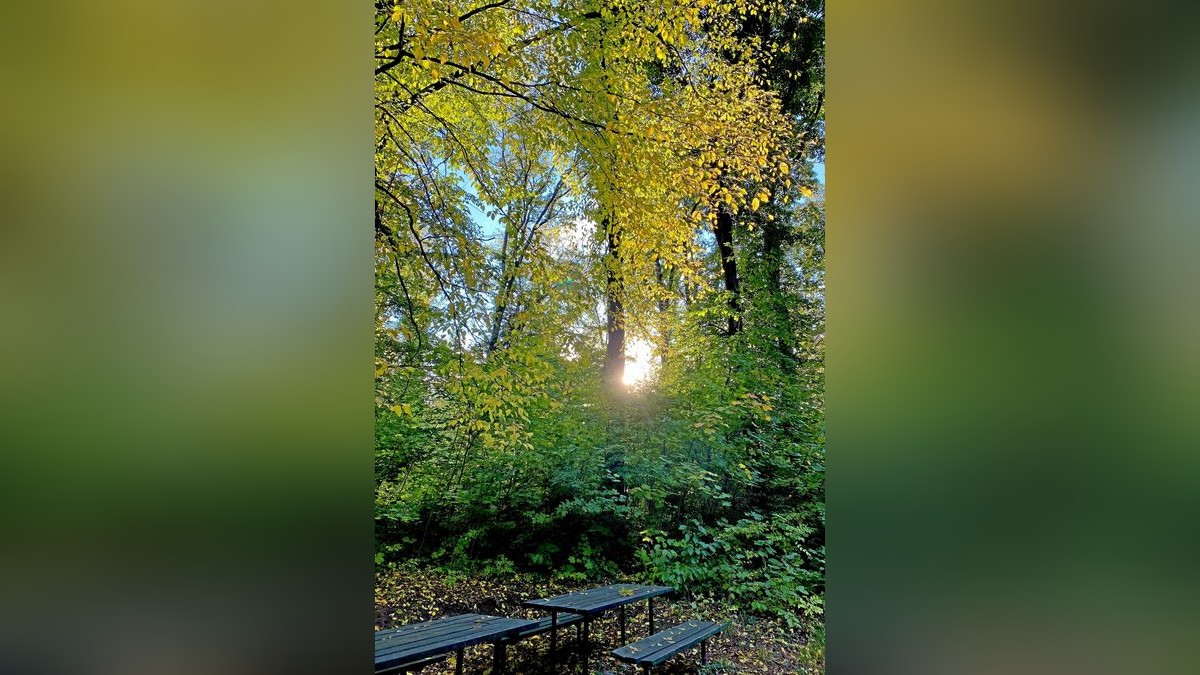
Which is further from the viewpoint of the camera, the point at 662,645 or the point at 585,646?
the point at 585,646

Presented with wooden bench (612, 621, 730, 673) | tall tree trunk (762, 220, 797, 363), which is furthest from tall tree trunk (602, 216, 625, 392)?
wooden bench (612, 621, 730, 673)

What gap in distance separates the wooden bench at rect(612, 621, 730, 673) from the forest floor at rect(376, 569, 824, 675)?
0.43m

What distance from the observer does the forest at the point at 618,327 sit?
129 inches

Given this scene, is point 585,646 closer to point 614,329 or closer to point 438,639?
point 438,639

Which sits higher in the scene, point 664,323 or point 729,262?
point 729,262

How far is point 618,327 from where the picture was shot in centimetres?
439

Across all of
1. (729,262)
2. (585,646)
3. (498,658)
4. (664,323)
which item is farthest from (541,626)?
(729,262)

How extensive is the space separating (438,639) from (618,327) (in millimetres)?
2579

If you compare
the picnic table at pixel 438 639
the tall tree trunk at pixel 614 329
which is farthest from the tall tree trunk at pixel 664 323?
the picnic table at pixel 438 639

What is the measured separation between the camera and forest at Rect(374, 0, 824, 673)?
10.8 ft

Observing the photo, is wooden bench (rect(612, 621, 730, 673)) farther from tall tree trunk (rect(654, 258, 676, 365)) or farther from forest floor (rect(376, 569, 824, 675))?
tall tree trunk (rect(654, 258, 676, 365))
